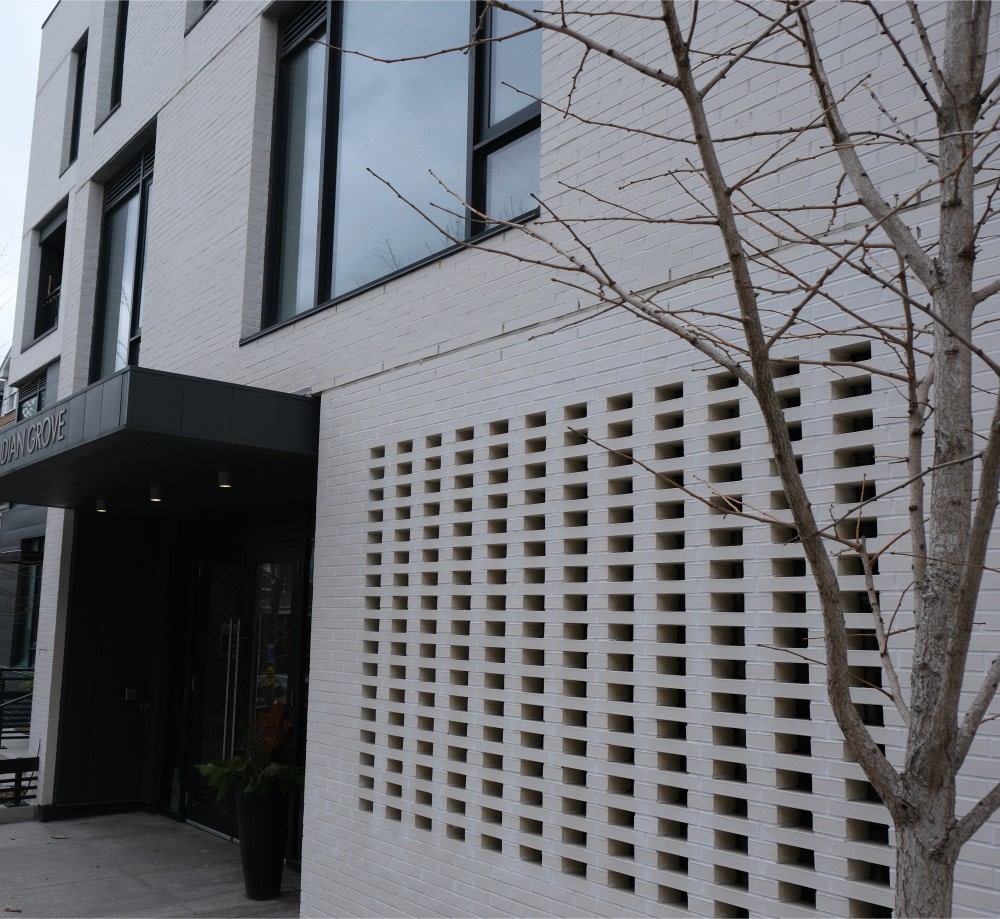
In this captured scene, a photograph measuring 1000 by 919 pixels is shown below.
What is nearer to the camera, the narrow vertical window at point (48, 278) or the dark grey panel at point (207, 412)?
the dark grey panel at point (207, 412)

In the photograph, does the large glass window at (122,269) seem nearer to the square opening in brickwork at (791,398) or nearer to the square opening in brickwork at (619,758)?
the square opening in brickwork at (619,758)

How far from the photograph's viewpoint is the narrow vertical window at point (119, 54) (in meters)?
12.2

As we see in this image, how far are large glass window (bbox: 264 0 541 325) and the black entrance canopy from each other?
1.19 metres

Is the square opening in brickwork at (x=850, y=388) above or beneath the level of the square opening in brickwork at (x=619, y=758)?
above

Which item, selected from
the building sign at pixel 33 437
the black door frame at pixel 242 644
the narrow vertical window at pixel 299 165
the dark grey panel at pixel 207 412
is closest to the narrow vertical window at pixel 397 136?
the narrow vertical window at pixel 299 165

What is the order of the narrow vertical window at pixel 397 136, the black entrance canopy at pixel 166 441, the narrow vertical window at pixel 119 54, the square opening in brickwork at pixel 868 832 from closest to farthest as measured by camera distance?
the square opening in brickwork at pixel 868 832 < the black entrance canopy at pixel 166 441 < the narrow vertical window at pixel 397 136 < the narrow vertical window at pixel 119 54

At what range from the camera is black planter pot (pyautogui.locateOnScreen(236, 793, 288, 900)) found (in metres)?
7.44

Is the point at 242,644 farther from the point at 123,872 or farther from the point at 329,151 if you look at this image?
the point at 329,151

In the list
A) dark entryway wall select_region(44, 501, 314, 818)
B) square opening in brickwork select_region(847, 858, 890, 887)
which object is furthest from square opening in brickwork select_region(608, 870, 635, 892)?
dark entryway wall select_region(44, 501, 314, 818)

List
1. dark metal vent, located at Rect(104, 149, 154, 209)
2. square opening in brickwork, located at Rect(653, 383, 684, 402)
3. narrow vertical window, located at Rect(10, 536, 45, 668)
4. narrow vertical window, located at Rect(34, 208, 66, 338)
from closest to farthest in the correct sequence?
square opening in brickwork, located at Rect(653, 383, 684, 402)
dark metal vent, located at Rect(104, 149, 154, 209)
narrow vertical window, located at Rect(34, 208, 66, 338)
narrow vertical window, located at Rect(10, 536, 45, 668)

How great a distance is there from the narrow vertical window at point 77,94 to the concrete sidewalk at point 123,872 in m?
8.46


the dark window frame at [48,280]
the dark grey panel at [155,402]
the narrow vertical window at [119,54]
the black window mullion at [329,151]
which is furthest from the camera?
the dark window frame at [48,280]

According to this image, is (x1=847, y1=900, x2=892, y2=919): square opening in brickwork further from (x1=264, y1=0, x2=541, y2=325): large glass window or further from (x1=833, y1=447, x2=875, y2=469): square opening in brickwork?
(x1=264, y1=0, x2=541, y2=325): large glass window

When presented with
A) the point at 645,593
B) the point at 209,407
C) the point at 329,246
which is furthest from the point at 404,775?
the point at 329,246
